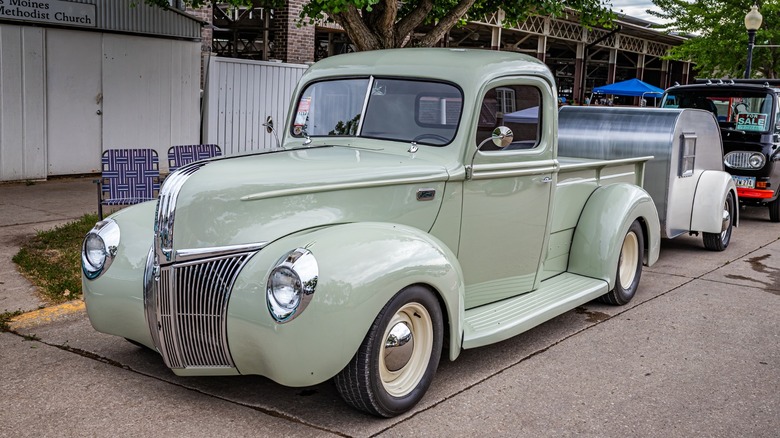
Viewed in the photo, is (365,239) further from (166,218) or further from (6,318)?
(6,318)

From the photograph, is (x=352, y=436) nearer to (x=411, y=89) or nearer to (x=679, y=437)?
(x=679, y=437)

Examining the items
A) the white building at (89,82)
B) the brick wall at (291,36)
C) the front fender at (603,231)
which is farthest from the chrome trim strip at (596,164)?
the brick wall at (291,36)

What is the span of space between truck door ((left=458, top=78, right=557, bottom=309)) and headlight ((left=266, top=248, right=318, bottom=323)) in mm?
1464

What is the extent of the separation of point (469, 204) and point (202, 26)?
1007 cm

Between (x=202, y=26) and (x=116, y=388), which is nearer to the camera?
(x=116, y=388)

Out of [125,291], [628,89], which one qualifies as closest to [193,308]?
[125,291]

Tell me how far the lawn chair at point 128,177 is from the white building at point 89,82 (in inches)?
168

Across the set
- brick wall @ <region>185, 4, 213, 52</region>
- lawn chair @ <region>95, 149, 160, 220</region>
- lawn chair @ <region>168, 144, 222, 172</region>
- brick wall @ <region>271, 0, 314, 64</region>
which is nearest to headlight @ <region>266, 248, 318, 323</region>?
lawn chair @ <region>95, 149, 160, 220</region>

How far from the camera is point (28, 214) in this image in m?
9.11

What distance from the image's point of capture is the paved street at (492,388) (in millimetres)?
3932

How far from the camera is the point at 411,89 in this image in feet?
16.3

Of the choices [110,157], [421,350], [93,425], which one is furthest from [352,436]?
[110,157]

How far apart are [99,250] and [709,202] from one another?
662cm

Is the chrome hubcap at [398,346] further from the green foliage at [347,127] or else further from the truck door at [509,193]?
the green foliage at [347,127]
